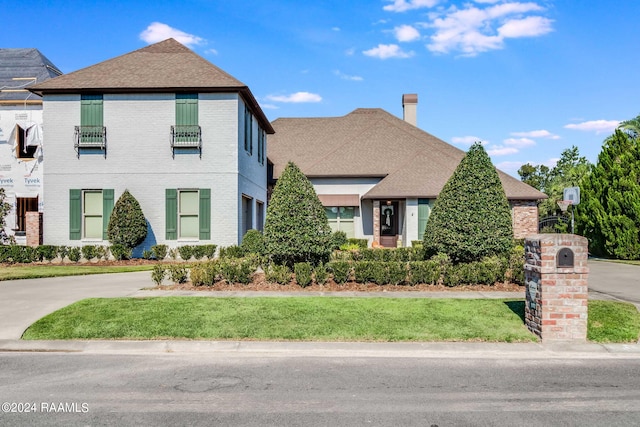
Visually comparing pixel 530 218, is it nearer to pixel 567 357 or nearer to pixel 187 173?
pixel 187 173

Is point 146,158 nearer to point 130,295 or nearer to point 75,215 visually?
point 75,215

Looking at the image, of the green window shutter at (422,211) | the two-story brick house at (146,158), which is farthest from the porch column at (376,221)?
the two-story brick house at (146,158)

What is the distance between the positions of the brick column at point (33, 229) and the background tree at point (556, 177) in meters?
28.7

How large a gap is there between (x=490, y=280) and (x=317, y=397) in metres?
7.96

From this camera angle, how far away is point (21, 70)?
2502 centimetres

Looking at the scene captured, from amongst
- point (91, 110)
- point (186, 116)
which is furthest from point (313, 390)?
point (91, 110)

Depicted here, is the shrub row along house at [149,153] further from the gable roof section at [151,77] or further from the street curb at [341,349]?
the street curb at [341,349]

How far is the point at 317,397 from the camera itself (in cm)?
512

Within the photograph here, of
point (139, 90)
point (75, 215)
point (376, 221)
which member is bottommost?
point (376, 221)

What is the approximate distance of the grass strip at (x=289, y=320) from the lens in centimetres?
743

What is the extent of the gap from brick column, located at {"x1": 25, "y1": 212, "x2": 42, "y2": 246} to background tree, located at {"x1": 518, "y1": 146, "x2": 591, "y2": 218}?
28.7 meters

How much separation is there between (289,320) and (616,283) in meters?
10.8

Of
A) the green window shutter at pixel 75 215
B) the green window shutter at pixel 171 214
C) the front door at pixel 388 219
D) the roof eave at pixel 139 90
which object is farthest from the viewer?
the front door at pixel 388 219

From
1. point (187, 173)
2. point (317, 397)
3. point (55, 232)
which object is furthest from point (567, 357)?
point (55, 232)
